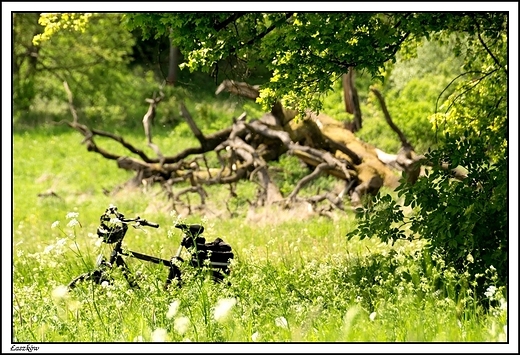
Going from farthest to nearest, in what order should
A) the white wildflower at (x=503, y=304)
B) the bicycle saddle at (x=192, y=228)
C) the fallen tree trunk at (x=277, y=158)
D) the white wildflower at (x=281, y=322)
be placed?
the fallen tree trunk at (x=277, y=158) → the bicycle saddle at (x=192, y=228) → the white wildflower at (x=281, y=322) → the white wildflower at (x=503, y=304)

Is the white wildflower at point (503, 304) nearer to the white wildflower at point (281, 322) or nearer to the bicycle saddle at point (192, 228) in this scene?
the white wildflower at point (281, 322)

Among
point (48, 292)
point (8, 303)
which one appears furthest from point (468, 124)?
point (8, 303)

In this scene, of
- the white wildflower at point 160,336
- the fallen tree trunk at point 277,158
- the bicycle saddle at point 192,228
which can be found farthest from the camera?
the fallen tree trunk at point 277,158

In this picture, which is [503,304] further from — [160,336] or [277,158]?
[277,158]

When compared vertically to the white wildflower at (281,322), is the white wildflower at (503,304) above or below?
above

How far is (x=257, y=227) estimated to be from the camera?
15555 mm

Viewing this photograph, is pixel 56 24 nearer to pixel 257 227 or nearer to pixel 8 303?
pixel 257 227

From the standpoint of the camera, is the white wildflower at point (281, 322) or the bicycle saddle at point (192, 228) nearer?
the white wildflower at point (281, 322)

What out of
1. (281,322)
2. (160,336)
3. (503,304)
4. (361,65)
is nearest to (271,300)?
(281,322)

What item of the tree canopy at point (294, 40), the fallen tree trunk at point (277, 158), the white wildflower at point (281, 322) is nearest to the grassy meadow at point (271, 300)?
the white wildflower at point (281, 322)

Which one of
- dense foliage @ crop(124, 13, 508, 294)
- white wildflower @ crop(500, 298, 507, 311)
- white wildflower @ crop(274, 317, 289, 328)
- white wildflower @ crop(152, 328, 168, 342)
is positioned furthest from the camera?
dense foliage @ crop(124, 13, 508, 294)

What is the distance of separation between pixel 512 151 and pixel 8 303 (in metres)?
4.35

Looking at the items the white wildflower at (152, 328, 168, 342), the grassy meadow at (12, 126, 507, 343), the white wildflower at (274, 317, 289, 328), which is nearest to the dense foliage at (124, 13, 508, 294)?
the grassy meadow at (12, 126, 507, 343)

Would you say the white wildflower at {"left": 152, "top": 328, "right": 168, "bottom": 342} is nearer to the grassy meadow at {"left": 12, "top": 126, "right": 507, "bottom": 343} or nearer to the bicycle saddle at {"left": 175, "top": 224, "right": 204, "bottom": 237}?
the grassy meadow at {"left": 12, "top": 126, "right": 507, "bottom": 343}
